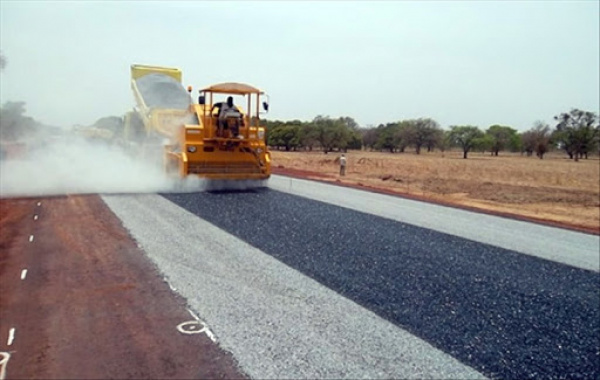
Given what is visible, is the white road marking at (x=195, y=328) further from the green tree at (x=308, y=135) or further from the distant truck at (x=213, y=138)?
the green tree at (x=308, y=135)

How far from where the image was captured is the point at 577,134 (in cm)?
8031

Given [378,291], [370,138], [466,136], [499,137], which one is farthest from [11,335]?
[370,138]

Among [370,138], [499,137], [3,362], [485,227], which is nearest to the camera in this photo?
[3,362]

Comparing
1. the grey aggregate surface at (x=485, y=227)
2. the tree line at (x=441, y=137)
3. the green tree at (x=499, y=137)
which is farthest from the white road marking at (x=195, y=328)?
the green tree at (x=499, y=137)

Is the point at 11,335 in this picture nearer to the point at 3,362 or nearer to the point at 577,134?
the point at 3,362

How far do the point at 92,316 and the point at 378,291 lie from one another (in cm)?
336

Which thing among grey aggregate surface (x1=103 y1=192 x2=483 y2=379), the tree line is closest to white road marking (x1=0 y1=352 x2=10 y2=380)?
grey aggregate surface (x1=103 y1=192 x2=483 y2=379)

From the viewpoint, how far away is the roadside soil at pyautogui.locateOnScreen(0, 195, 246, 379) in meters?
3.92

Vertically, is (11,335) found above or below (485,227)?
above

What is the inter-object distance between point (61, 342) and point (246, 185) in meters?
11.9

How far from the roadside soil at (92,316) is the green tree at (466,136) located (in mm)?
88572

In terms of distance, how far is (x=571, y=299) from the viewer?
6.52 metres

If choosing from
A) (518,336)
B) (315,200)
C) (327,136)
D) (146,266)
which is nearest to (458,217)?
(315,200)

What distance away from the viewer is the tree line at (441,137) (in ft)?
261
